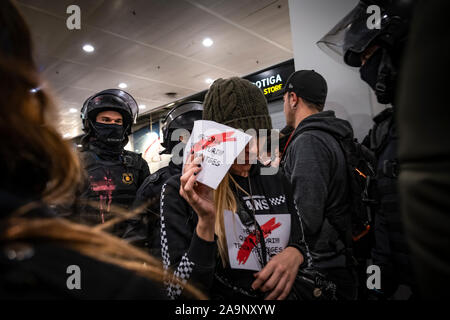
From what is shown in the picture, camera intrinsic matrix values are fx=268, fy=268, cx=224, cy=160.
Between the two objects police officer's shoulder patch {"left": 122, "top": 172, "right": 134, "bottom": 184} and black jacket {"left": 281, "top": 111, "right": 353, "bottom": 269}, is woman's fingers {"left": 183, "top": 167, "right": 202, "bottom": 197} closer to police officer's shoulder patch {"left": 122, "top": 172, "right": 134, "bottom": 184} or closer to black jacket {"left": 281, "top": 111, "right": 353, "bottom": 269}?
black jacket {"left": 281, "top": 111, "right": 353, "bottom": 269}

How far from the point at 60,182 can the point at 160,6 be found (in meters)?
4.23

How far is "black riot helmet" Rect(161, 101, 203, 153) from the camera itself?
2451 mm

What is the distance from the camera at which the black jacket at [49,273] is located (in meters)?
0.27

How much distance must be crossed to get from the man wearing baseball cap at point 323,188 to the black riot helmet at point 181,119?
3.37 ft

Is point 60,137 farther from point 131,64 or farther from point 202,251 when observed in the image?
point 131,64

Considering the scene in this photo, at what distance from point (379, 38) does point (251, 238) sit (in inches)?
55.1

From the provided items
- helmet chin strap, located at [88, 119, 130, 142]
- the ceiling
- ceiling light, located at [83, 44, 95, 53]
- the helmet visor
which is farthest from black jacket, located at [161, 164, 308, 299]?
ceiling light, located at [83, 44, 95, 53]

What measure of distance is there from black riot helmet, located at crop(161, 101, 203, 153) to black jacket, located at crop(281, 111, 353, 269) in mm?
1089

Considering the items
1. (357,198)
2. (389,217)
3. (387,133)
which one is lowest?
(389,217)

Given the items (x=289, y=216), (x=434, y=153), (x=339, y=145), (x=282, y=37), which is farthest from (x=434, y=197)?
(x=282, y=37)

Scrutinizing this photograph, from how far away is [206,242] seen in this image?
876 mm

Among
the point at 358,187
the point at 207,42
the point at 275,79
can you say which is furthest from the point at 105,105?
the point at 207,42

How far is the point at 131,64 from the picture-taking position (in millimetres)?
5895

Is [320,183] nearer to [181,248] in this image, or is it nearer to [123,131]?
[181,248]
